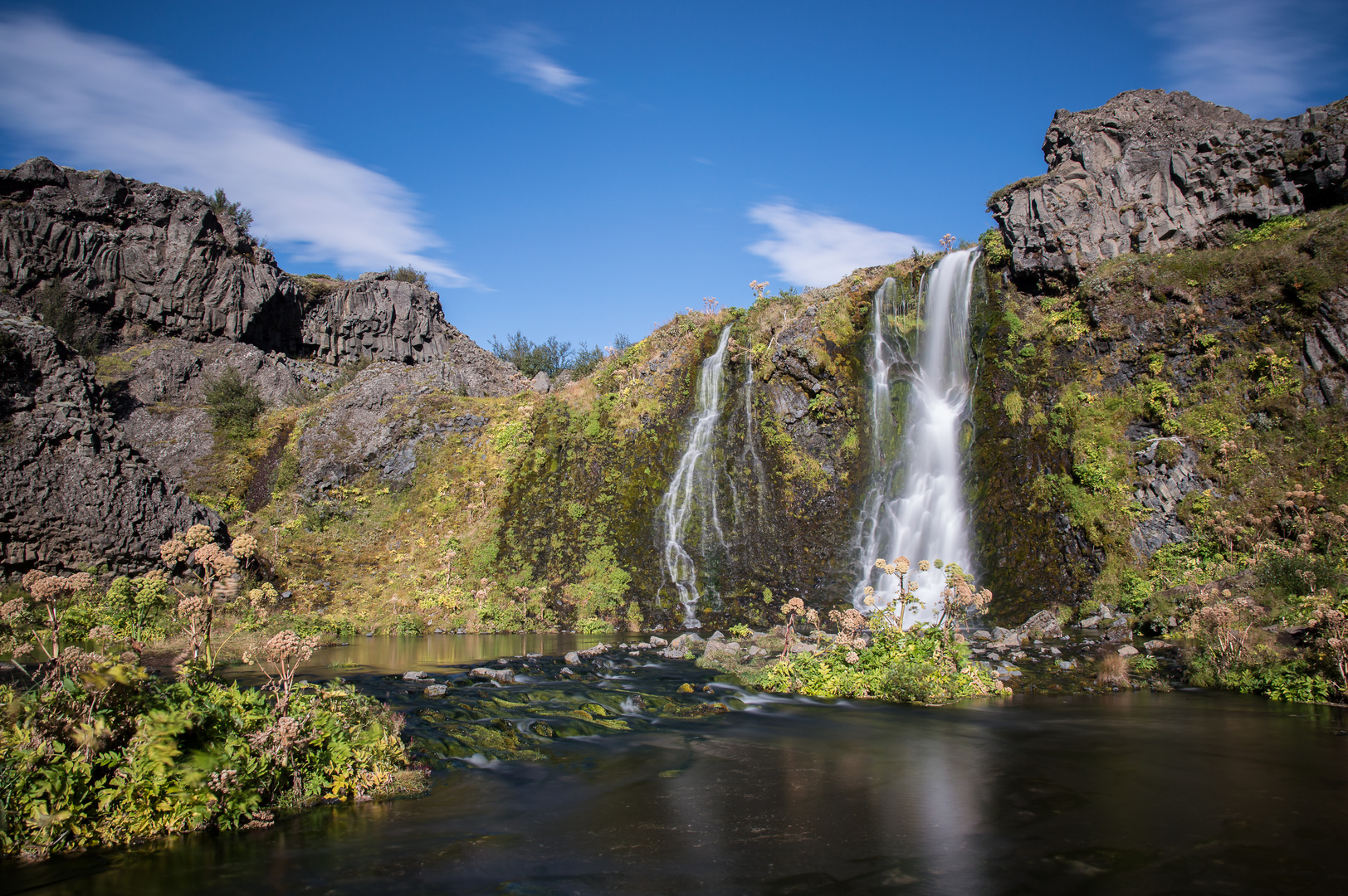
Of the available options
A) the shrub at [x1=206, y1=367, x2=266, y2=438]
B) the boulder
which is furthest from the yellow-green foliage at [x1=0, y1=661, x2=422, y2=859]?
the shrub at [x1=206, y1=367, x2=266, y2=438]

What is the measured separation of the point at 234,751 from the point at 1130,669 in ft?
49.8

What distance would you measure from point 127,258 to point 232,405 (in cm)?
1257

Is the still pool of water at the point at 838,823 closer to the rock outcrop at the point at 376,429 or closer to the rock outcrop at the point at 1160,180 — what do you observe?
the rock outcrop at the point at 1160,180

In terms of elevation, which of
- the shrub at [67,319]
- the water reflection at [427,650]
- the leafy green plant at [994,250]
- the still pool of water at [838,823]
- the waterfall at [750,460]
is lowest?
the water reflection at [427,650]

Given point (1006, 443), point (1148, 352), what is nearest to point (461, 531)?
point (1006, 443)

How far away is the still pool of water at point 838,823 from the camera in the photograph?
5590 millimetres

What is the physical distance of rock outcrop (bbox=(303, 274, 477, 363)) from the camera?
46.0 metres

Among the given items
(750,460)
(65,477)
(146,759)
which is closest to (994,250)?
(750,460)

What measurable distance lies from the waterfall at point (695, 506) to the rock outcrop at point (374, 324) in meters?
25.0

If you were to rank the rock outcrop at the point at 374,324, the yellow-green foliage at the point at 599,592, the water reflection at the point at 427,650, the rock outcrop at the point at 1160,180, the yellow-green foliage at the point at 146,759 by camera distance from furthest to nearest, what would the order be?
1. the rock outcrop at the point at 374,324
2. the yellow-green foliage at the point at 599,592
3. the rock outcrop at the point at 1160,180
4. the water reflection at the point at 427,650
5. the yellow-green foliage at the point at 146,759

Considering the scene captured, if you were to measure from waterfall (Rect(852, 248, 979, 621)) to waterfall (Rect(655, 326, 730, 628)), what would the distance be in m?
5.26

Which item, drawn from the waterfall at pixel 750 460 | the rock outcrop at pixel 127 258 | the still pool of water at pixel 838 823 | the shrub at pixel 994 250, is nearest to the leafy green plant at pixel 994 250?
the shrub at pixel 994 250

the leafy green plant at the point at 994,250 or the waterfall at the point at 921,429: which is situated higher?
the leafy green plant at the point at 994,250

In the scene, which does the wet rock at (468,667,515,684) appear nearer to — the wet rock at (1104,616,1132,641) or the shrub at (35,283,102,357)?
the wet rock at (1104,616,1132,641)
